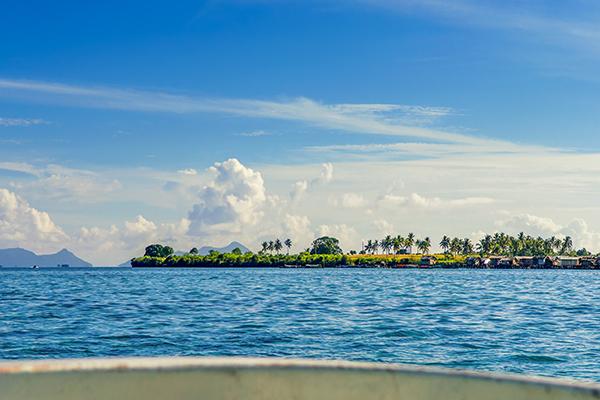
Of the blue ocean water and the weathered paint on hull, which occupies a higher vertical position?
the weathered paint on hull

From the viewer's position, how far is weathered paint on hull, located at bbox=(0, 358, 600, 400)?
4703 mm

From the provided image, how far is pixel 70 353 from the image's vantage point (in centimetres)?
2309

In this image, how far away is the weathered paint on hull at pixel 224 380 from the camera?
470 centimetres

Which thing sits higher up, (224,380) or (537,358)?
(224,380)

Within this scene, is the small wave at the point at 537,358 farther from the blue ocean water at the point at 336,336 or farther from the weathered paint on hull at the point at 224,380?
the weathered paint on hull at the point at 224,380

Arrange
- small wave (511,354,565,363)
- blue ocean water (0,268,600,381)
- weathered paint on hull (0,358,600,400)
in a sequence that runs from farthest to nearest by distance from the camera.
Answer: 1. blue ocean water (0,268,600,381)
2. small wave (511,354,565,363)
3. weathered paint on hull (0,358,600,400)

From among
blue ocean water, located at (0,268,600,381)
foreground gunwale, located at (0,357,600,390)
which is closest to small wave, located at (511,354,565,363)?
blue ocean water, located at (0,268,600,381)

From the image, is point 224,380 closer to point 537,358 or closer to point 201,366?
point 201,366

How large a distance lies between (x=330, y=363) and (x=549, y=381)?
1.46 metres

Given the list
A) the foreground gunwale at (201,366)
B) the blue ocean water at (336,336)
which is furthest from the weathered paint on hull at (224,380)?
the blue ocean water at (336,336)

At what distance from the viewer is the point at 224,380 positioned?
4879 mm

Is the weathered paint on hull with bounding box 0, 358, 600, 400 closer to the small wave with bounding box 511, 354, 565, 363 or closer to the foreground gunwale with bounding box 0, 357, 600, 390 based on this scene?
the foreground gunwale with bounding box 0, 357, 600, 390

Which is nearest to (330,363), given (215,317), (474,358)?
(474,358)

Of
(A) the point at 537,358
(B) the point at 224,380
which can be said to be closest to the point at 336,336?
(A) the point at 537,358
